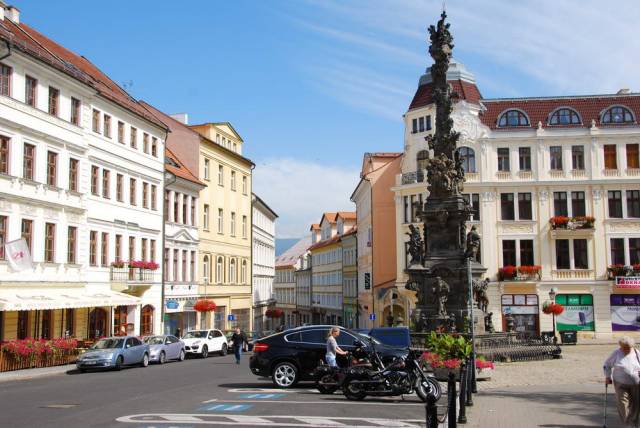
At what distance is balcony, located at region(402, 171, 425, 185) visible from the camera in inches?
2039

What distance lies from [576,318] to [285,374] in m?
35.1

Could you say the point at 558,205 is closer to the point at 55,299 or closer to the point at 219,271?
the point at 219,271

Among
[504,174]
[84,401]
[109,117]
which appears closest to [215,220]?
[109,117]

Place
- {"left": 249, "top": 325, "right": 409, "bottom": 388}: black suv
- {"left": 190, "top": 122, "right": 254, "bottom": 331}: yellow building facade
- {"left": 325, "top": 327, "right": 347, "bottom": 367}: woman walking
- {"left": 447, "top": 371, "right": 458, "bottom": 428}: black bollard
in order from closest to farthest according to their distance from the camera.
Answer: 1. {"left": 447, "top": 371, "right": 458, "bottom": 428}: black bollard
2. {"left": 325, "top": 327, "right": 347, "bottom": 367}: woman walking
3. {"left": 249, "top": 325, "right": 409, "bottom": 388}: black suv
4. {"left": 190, "top": 122, "right": 254, "bottom": 331}: yellow building facade

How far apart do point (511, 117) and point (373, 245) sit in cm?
1587

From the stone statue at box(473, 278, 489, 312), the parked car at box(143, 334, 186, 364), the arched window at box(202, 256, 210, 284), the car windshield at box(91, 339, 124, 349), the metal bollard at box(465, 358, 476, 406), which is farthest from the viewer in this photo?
the arched window at box(202, 256, 210, 284)

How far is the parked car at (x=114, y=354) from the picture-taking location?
2684cm

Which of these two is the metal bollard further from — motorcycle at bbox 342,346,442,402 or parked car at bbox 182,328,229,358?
parked car at bbox 182,328,229,358

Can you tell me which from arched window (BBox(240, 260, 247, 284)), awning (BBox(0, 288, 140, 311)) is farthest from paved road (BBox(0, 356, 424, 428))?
arched window (BBox(240, 260, 247, 284))

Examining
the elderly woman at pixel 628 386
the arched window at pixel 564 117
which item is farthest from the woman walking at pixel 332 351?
the arched window at pixel 564 117

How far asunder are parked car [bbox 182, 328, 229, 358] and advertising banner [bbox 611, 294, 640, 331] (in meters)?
26.0

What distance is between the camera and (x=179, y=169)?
165ft

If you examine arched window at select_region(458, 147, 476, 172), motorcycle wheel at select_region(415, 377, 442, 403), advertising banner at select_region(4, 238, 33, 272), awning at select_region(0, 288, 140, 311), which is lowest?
motorcycle wheel at select_region(415, 377, 442, 403)

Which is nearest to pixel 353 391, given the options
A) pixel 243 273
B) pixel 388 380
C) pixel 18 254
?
pixel 388 380
